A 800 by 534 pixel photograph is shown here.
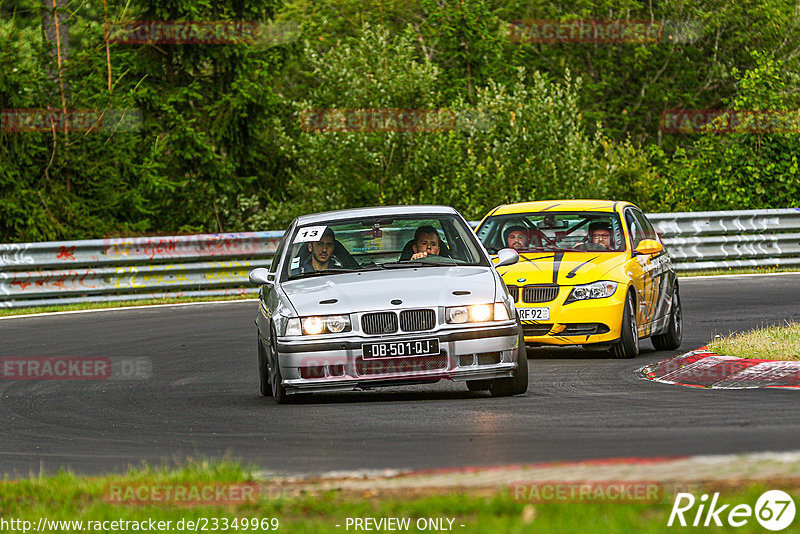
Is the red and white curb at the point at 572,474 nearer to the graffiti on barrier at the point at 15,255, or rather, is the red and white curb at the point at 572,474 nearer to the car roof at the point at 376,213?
the car roof at the point at 376,213

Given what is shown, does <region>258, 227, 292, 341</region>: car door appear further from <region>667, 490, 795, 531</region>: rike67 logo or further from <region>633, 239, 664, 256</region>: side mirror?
<region>667, 490, 795, 531</region>: rike67 logo

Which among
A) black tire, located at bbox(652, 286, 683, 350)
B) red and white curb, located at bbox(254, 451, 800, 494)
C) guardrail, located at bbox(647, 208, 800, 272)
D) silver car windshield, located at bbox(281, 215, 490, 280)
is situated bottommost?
guardrail, located at bbox(647, 208, 800, 272)

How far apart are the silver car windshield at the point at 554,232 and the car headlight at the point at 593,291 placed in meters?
0.88

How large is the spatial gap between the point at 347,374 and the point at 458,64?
132ft

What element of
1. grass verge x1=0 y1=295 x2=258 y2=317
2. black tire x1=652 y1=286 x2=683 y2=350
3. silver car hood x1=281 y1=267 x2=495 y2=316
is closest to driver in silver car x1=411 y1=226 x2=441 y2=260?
silver car hood x1=281 y1=267 x2=495 y2=316

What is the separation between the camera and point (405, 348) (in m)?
10.5

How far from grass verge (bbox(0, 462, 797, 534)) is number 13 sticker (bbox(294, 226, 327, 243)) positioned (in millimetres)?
5150

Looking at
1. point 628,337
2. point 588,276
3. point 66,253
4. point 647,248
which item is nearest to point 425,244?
point 588,276

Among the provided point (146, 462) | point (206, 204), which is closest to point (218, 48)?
point (206, 204)

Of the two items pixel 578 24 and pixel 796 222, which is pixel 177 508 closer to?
pixel 796 222

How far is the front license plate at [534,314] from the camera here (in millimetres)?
14047

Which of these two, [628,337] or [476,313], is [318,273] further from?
[628,337]

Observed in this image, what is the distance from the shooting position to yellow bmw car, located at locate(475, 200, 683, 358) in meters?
14.0

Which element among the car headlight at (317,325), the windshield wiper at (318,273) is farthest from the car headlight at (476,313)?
the windshield wiper at (318,273)
